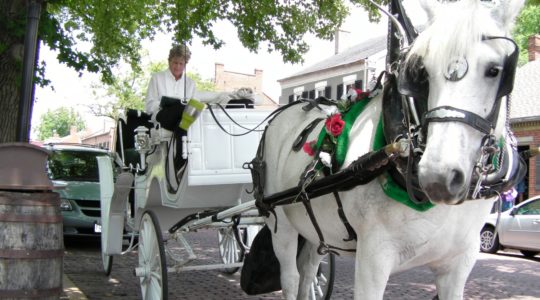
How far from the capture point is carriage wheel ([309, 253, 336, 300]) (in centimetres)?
533

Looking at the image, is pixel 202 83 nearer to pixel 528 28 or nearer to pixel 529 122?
pixel 528 28

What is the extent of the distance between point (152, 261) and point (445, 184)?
3.92 metres

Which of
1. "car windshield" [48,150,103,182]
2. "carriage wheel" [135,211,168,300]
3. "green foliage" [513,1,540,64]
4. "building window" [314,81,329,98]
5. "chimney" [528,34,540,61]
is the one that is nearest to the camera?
"carriage wheel" [135,211,168,300]

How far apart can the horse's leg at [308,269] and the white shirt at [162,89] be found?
2261 millimetres

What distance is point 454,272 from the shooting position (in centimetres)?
284

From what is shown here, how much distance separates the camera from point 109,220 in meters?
6.16

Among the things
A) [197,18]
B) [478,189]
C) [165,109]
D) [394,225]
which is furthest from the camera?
[197,18]

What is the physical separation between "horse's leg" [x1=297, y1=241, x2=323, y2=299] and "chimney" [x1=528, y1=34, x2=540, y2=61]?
888 inches

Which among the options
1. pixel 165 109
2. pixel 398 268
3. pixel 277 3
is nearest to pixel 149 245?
pixel 165 109

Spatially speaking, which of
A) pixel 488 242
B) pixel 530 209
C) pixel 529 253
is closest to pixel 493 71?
pixel 530 209

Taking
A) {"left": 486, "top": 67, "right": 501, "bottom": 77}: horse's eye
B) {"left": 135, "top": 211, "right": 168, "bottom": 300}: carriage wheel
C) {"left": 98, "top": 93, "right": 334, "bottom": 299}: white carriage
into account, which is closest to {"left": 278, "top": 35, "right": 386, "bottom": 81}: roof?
{"left": 98, "top": 93, "right": 334, "bottom": 299}: white carriage

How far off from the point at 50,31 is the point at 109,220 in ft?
8.92

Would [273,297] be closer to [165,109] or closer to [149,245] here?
[149,245]

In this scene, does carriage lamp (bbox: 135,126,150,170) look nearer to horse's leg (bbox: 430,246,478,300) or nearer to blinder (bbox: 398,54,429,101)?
horse's leg (bbox: 430,246,478,300)
